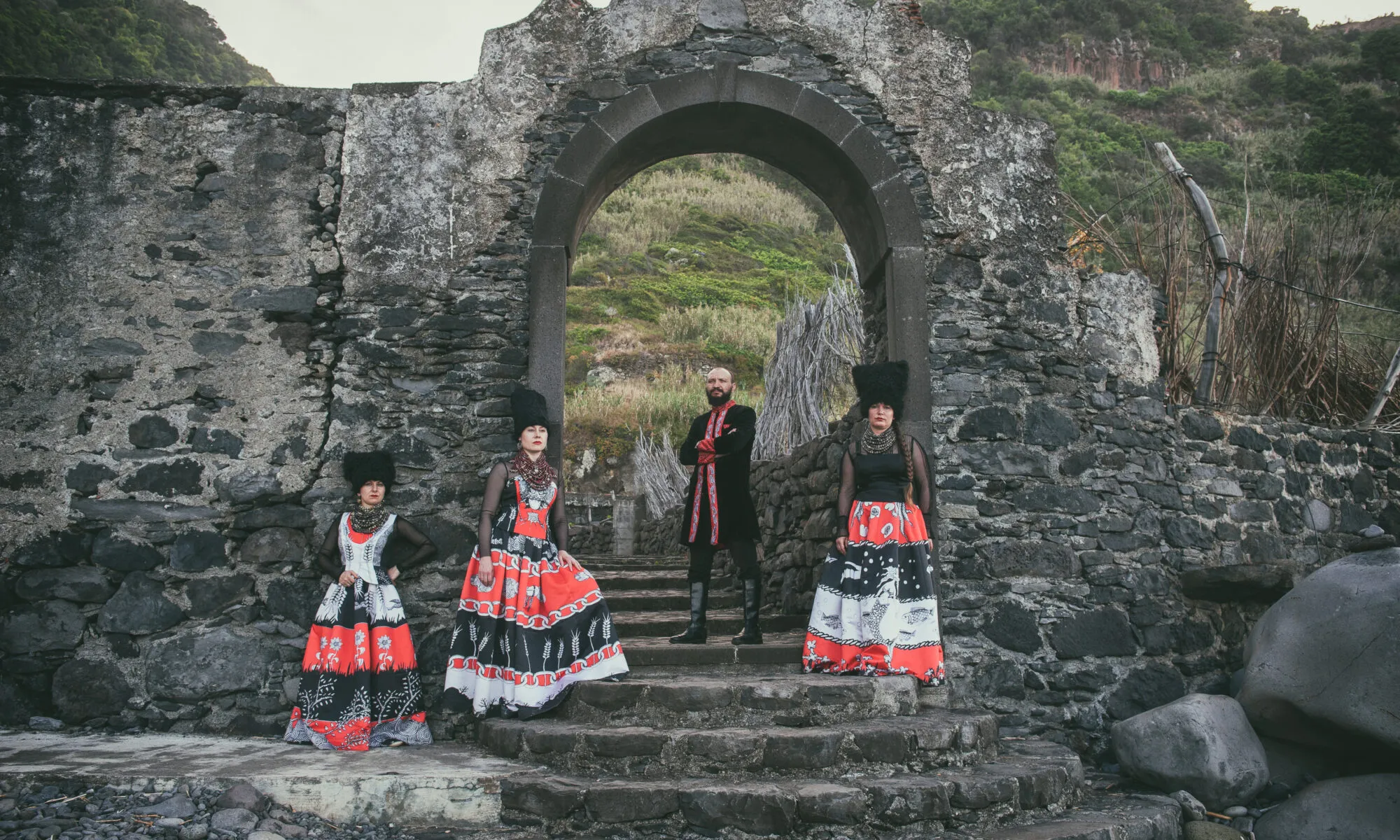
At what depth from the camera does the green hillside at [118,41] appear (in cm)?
1330

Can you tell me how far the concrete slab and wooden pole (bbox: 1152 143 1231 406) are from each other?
5.28m

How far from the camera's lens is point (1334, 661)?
4.45 metres

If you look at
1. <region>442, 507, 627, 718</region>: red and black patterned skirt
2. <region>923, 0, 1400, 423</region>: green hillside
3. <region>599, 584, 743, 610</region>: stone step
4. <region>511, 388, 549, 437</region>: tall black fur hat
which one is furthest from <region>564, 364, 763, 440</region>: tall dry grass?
<region>442, 507, 627, 718</region>: red and black patterned skirt

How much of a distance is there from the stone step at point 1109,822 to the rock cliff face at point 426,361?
0.92 m

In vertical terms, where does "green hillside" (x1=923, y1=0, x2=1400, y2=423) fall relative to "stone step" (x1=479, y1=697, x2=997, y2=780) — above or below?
above

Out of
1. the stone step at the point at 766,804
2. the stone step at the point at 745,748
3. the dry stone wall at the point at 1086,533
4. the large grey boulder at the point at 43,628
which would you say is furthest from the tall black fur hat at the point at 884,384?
the large grey boulder at the point at 43,628

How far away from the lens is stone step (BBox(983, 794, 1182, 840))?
3.61 metres

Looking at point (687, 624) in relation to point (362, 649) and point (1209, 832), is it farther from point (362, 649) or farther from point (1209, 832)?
point (1209, 832)

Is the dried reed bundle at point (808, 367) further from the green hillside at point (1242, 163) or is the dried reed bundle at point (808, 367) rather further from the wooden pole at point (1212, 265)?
the wooden pole at point (1212, 265)

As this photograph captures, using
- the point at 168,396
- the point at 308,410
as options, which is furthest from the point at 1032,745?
the point at 168,396

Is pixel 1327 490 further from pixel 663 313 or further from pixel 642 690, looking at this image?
pixel 663 313

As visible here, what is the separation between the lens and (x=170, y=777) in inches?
144

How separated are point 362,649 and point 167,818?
1235 millimetres

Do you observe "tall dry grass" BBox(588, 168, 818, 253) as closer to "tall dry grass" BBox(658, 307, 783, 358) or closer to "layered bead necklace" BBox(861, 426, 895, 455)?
"tall dry grass" BBox(658, 307, 783, 358)
